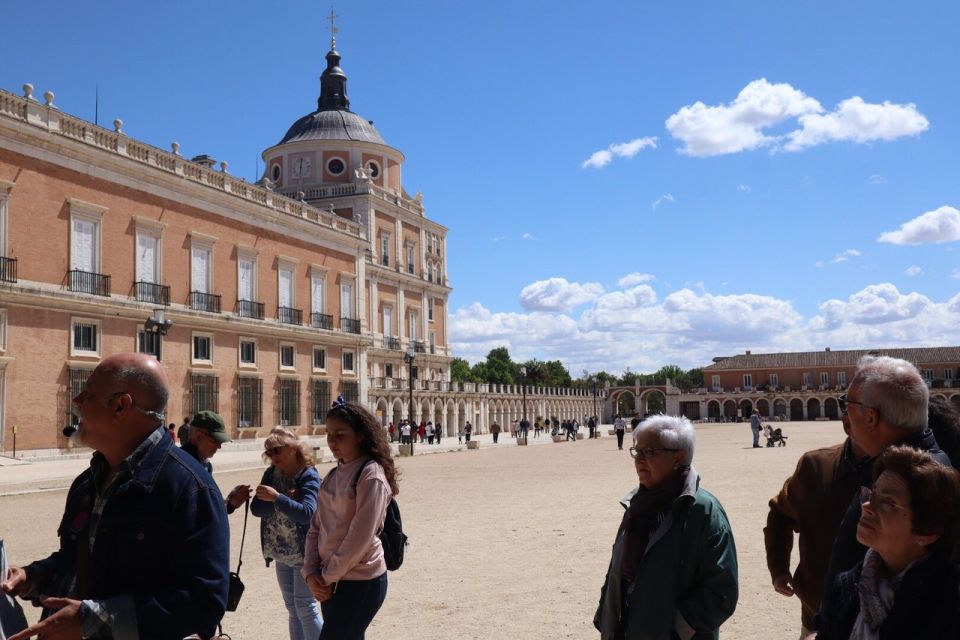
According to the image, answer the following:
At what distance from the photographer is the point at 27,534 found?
36.9 feet

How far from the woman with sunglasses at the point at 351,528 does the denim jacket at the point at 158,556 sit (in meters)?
1.51

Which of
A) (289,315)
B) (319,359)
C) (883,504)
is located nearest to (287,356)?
(289,315)

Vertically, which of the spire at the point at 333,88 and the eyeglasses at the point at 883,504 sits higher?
the spire at the point at 333,88

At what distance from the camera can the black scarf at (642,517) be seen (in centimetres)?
342

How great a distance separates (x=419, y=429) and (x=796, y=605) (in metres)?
37.8

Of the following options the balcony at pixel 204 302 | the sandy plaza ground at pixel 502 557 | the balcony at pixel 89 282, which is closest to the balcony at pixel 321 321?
the balcony at pixel 204 302

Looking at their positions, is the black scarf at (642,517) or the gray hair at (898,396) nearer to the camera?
the gray hair at (898,396)

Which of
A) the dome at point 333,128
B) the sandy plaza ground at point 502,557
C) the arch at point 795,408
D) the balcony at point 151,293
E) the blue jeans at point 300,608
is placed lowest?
the arch at point 795,408

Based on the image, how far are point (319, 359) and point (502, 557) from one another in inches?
1247

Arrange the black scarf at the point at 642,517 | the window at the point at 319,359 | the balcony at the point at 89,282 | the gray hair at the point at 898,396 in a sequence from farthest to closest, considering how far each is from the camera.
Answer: the window at the point at 319,359, the balcony at the point at 89,282, the black scarf at the point at 642,517, the gray hair at the point at 898,396

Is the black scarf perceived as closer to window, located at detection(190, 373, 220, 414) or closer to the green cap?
the green cap

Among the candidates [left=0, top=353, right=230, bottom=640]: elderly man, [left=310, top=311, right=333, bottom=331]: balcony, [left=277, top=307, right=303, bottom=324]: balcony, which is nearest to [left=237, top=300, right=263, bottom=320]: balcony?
[left=277, top=307, right=303, bottom=324]: balcony

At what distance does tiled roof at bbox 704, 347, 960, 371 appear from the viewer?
3590 inches

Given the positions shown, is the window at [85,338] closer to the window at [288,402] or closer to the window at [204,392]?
the window at [204,392]
